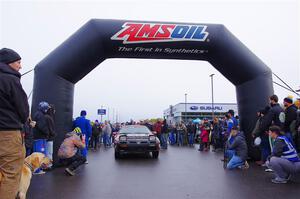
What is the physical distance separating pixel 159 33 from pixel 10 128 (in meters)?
7.27

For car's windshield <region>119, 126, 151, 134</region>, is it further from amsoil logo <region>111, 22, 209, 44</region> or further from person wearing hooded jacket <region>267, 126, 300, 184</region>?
person wearing hooded jacket <region>267, 126, 300, 184</region>

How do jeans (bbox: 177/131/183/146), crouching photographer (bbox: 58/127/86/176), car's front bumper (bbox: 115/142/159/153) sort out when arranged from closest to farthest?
1. crouching photographer (bbox: 58/127/86/176)
2. car's front bumper (bbox: 115/142/159/153)
3. jeans (bbox: 177/131/183/146)

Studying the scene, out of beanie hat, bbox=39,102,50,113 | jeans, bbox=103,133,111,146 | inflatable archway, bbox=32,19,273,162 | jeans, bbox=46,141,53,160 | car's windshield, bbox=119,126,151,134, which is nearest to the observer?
beanie hat, bbox=39,102,50,113

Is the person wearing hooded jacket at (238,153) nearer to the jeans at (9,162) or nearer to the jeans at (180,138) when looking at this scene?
the jeans at (9,162)

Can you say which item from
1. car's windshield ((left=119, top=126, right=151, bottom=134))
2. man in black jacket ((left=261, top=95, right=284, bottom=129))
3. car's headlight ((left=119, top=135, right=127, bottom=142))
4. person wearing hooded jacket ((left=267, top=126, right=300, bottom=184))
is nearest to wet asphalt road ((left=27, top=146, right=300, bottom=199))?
person wearing hooded jacket ((left=267, top=126, right=300, bottom=184))

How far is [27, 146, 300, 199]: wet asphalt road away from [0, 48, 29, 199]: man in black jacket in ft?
6.99

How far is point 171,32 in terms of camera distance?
392 inches

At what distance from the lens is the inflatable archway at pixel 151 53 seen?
9.04 metres

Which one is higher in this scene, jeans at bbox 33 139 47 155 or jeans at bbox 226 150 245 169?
jeans at bbox 33 139 47 155

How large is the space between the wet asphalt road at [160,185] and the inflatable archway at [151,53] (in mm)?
2249

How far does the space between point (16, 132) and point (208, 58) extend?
839 centimetres

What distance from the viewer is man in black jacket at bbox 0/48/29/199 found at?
341 cm

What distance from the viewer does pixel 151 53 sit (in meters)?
10.3

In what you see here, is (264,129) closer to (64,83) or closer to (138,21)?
(138,21)
